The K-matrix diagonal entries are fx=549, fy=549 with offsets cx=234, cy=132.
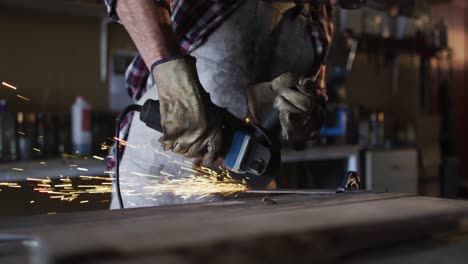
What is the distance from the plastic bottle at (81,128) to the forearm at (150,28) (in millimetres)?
1362

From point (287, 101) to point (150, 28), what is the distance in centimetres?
32

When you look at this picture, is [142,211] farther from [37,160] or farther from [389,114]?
[389,114]

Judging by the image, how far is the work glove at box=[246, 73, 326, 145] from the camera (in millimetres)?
1169

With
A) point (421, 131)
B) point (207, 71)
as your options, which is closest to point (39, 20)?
point (207, 71)

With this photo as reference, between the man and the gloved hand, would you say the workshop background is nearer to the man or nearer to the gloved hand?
the man

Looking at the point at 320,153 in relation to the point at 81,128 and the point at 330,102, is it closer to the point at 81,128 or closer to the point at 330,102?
the point at 330,102

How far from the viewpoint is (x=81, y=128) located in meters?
2.39

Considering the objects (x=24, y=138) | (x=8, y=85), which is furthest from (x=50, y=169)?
(x=8, y=85)

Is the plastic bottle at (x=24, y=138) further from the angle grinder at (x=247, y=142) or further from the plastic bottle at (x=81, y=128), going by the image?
the angle grinder at (x=247, y=142)

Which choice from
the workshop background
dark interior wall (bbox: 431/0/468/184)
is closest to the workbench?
the workshop background

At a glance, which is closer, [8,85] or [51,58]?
[8,85]

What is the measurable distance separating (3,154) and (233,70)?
1.25 m

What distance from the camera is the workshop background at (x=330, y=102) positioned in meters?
2.31

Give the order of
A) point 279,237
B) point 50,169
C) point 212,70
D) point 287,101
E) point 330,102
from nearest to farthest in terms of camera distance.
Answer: point 279,237
point 287,101
point 212,70
point 50,169
point 330,102
